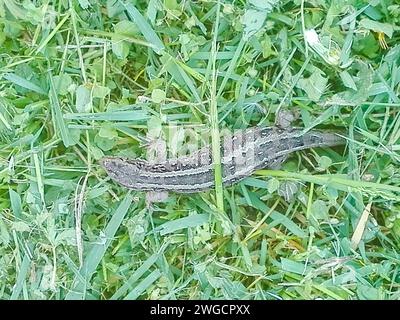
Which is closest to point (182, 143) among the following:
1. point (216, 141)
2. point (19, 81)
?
point (216, 141)

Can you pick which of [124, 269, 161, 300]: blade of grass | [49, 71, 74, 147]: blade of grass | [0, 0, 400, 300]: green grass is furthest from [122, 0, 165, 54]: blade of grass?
[124, 269, 161, 300]: blade of grass

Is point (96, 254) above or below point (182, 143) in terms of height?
below

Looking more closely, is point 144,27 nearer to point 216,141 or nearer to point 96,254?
point 216,141

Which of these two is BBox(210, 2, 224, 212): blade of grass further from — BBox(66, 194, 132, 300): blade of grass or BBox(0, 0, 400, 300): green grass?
BBox(66, 194, 132, 300): blade of grass

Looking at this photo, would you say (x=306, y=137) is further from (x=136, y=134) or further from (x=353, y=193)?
(x=136, y=134)

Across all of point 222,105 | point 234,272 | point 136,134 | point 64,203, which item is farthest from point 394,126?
point 64,203
